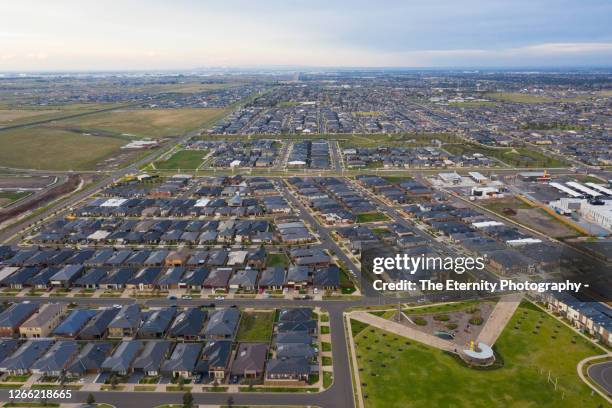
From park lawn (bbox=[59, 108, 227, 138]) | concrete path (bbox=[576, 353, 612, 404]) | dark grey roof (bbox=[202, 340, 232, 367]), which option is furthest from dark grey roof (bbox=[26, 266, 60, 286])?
park lawn (bbox=[59, 108, 227, 138])

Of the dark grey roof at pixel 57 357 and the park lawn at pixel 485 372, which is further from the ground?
the dark grey roof at pixel 57 357

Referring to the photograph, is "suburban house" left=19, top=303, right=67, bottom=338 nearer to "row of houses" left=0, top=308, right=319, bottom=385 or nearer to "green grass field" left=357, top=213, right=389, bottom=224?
"row of houses" left=0, top=308, right=319, bottom=385

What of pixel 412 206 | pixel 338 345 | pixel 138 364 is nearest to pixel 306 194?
pixel 412 206

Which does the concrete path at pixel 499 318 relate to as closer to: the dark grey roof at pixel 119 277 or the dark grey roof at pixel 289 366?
the dark grey roof at pixel 289 366

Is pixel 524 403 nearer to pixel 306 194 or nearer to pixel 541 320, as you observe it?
pixel 541 320

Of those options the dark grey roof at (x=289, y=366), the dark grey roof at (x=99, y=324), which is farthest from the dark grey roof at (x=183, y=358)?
the dark grey roof at (x=99, y=324)

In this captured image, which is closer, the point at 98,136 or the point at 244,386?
the point at 244,386

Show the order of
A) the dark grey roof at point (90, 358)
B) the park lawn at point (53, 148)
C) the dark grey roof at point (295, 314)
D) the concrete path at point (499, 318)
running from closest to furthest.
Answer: the dark grey roof at point (90, 358)
the concrete path at point (499, 318)
the dark grey roof at point (295, 314)
the park lawn at point (53, 148)
